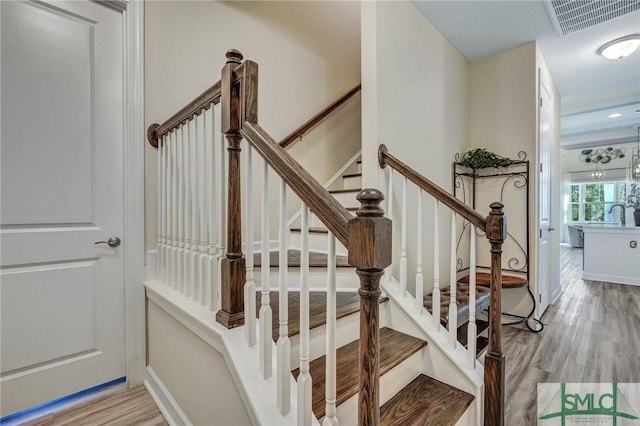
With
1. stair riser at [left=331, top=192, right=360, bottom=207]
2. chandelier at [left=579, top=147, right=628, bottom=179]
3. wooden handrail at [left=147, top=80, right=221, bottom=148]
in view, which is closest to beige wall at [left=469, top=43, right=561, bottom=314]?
stair riser at [left=331, top=192, right=360, bottom=207]

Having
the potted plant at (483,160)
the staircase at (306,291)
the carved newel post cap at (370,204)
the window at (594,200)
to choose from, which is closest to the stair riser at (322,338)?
the staircase at (306,291)

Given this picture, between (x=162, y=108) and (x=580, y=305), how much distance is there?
473 centimetres

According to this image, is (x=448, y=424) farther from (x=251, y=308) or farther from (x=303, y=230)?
(x=303, y=230)

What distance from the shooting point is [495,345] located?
55.8 inches

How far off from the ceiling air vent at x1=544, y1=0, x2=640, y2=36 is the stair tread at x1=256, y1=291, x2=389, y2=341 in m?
2.59

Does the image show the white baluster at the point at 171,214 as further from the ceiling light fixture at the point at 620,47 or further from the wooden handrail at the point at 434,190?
the ceiling light fixture at the point at 620,47

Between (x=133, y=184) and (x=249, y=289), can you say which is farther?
(x=133, y=184)

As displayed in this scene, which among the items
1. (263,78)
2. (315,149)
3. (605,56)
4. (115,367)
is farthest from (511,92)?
(115,367)

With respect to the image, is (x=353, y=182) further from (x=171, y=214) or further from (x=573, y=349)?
(x=573, y=349)

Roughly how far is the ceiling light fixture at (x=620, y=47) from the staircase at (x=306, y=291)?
2695 millimetres

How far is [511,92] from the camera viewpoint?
9.57 feet

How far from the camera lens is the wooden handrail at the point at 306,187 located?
71cm

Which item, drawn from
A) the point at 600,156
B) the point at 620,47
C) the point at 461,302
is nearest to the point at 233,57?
the point at 461,302

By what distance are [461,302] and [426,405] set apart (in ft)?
2.79
